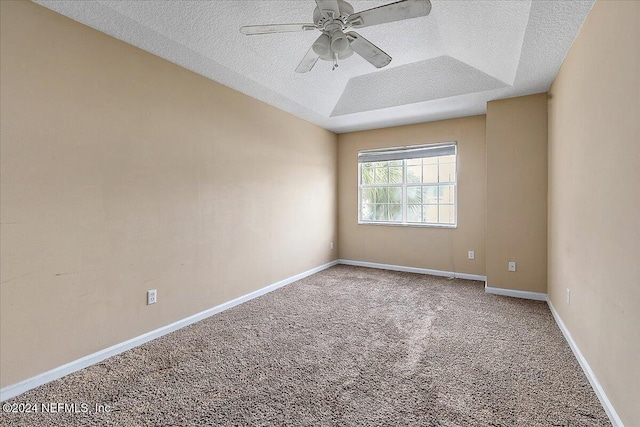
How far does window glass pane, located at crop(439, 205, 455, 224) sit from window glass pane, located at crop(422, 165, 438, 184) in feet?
1.44

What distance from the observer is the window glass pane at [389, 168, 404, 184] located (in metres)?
4.86

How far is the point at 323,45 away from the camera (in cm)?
192

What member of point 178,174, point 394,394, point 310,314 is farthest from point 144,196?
point 394,394

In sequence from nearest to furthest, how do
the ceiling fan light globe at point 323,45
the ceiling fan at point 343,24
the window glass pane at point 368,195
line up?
the ceiling fan at point 343,24 → the ceiling fan light globe at point 323,45 → the window glass pane at point 368,195

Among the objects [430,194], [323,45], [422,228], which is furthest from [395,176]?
[323,45]

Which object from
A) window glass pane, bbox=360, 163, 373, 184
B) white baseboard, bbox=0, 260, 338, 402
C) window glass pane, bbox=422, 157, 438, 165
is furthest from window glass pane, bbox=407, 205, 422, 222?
white baseboard, bbox=0, 260, 338, 402

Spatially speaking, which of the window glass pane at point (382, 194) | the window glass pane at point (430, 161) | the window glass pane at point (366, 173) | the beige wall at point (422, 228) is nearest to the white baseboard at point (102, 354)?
the beige wall at point (422, 228)

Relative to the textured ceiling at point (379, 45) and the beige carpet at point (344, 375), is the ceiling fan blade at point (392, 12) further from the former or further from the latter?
the beige carpet at point (344, 375)

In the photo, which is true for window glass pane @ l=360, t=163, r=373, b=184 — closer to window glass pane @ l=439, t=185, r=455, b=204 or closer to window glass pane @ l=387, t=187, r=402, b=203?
window glass pane @ l=387, t=187, r=402, b=203

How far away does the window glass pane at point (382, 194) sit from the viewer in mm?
5008

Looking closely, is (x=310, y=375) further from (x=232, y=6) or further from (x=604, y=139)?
(x=232, y=6)

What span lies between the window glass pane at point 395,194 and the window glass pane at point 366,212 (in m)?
0.38

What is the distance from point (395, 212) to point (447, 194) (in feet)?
2.82

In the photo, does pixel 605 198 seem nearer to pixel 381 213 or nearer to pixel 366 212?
pixel 381 213
